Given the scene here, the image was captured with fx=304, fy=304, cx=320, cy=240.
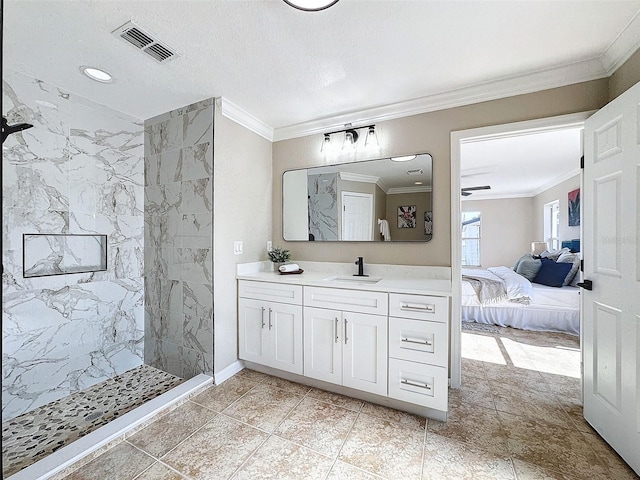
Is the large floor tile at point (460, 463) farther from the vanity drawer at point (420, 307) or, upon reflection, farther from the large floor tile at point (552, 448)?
the vanity drawer at point (420, 307)

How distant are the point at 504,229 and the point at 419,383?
6.48m

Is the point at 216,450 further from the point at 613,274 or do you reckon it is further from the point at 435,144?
the point at 435,144

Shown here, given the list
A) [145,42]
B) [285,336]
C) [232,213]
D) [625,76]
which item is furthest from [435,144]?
[145,42]

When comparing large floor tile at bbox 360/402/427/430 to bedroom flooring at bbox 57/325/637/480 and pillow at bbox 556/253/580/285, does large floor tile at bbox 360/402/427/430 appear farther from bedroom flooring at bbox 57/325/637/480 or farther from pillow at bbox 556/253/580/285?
pillow at bbox 556/253/580/285

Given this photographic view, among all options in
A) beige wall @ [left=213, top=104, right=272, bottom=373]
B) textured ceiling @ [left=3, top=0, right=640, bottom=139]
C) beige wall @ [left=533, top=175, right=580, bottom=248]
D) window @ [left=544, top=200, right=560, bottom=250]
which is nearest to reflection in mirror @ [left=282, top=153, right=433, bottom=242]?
beige wall @ [left=213, top=104, right=272, bottom=373]

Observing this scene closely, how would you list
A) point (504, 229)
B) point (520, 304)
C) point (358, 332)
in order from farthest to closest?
point (504, 229) < point (520, 304) < point (358, 332)

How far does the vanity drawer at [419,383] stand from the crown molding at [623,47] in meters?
2.26

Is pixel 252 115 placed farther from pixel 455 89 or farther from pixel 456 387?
pixel 456 387

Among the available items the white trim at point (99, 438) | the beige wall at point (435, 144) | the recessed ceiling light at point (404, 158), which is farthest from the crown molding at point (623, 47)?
the white trim at point (99, 438)

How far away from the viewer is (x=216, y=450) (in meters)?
1.82

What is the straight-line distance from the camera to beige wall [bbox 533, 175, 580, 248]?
5074 millimetres

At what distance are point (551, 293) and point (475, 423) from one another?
277 cm

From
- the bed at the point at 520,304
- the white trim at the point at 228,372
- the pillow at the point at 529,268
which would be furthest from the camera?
the pillow at the point at 529,268

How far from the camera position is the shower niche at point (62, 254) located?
2271 millimetres
